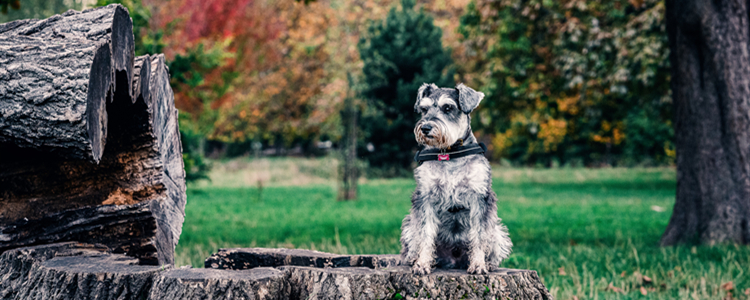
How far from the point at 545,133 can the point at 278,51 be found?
14.0 m

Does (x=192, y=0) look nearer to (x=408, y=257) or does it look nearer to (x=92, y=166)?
(x=92, y=166)

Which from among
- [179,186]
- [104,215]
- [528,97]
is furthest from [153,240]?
[528,97]

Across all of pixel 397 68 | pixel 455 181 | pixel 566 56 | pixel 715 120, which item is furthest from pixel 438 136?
pixel 397 68

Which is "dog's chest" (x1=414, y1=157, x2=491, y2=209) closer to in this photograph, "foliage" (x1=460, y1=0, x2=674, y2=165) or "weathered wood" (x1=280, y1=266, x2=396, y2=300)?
"weathered wood" (x1=280, y1=266, x2=396, y2=300)

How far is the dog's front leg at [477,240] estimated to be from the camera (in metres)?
2.84

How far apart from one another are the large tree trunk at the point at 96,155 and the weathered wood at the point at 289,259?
0.47 metres

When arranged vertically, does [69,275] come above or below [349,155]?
below

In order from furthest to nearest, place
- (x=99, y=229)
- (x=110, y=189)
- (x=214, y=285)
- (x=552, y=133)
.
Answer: (x=552, y=133) → (x=110, y=189) → (x=99, y=229) → (x=214, y=285)

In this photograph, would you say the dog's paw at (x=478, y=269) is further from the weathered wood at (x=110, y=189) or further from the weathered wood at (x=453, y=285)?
the weathered wood at (x=110, y=189)

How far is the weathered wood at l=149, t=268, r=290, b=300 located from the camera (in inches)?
105

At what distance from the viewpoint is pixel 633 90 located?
15984 mm

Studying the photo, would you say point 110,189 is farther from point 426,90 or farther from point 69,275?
point 426,90

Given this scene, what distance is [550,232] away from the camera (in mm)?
9008

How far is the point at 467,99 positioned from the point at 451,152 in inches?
10.8
